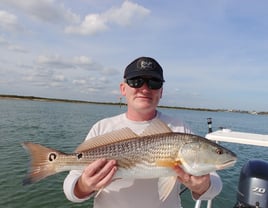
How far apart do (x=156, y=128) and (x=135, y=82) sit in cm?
65

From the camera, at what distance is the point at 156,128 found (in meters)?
Answer: 3.34

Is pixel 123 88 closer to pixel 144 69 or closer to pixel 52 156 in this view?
pixel 144 69

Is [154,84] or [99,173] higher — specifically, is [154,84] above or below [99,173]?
above

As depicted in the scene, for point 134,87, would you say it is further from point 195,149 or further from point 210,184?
point 210,184

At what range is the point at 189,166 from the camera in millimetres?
3084

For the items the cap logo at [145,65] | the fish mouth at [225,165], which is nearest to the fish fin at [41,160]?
the cap logo at [145,65]

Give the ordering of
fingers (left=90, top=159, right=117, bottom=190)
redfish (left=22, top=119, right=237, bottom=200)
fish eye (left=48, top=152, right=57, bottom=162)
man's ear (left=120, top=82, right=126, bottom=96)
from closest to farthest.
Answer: fingers (left=90, top=159, right=117, bottom=190) < redfish (left=22, top=119, right=237, bottom=200) < fish eye (left=48, top=152, right=57, bottom=162) < man's ear (left=120, top=82, right=126, bottom=96)

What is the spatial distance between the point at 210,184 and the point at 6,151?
17079mm

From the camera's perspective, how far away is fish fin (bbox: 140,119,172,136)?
3.33 meters

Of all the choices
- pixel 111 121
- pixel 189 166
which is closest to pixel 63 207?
pixel 111 121

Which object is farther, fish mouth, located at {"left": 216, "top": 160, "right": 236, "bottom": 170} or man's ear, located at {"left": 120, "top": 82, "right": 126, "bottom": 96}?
man's ear, located at {"left": 120, "top": 82, "right": 126, "bottom": 96}

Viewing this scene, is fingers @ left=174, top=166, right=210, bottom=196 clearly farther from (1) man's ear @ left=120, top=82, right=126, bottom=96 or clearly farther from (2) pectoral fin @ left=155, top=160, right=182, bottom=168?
(1) man's ear @ left=120, top=82, right=126, bottom=96

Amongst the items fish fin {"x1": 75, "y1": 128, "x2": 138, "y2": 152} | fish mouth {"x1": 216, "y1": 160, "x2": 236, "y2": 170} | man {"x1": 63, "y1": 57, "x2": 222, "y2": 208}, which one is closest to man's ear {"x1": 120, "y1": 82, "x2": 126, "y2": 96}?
man {"x1": 63, "y1": 57, "x2": 222, "y2": 208}

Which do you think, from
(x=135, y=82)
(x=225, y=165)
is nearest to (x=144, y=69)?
(x=135, y=82)
